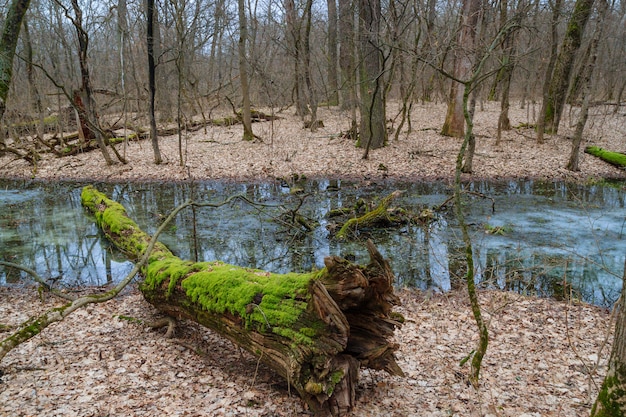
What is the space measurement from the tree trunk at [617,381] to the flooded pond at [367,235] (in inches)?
136

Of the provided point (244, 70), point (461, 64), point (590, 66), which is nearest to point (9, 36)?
point (244, 70)

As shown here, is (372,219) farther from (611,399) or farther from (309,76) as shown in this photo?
(309,76)

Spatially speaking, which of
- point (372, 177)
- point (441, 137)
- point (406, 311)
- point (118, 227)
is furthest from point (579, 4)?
point (118, 227)

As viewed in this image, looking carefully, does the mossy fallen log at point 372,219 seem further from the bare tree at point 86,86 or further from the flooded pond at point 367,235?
the bare tree at point 86,86

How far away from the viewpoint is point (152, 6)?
14352mm

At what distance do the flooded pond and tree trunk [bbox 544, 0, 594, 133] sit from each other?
19.7 ft

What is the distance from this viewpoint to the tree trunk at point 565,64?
56.0 feet

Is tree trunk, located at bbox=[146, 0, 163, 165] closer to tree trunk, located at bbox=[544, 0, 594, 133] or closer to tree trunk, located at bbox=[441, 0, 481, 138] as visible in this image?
tree trunk, located at bbox=[441, 0, 481, 138]

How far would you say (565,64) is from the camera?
1788 cm

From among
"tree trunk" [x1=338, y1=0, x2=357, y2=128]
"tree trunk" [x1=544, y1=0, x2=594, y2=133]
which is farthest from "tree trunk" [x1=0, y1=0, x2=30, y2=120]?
"tree trunk" [x1=544, y1=0, x2=594, y2=133]

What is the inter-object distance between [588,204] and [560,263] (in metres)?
5.67

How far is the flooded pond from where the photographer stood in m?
7.89

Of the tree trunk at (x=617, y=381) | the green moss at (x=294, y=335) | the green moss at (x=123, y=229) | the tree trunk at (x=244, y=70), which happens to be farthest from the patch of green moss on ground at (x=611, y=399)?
the tree trunk at (x=244, y=70)

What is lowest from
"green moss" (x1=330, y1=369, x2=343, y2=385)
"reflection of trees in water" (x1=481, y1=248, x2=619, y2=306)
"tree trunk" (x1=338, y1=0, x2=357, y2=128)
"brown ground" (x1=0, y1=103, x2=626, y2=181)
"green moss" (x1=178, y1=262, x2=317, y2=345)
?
"reflection of trees in water" (x1=481, y1=248, x2=619, y2=306)
